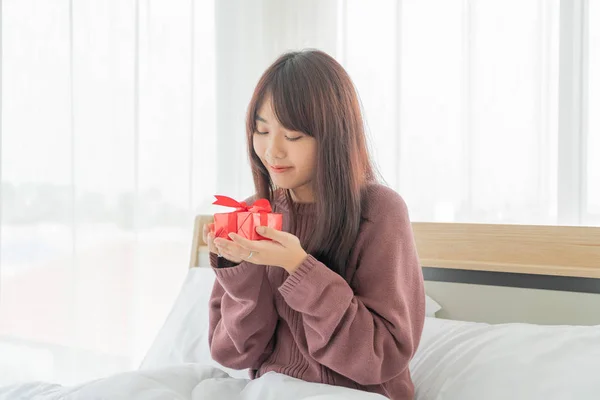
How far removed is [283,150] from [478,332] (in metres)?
0.58

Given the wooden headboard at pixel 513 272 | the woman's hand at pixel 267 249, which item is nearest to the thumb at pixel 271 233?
the woman's hand at pixel 267 249

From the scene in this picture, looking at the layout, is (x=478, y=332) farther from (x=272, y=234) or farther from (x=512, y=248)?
(x=272, y=234)

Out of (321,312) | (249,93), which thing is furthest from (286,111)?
(249,93)

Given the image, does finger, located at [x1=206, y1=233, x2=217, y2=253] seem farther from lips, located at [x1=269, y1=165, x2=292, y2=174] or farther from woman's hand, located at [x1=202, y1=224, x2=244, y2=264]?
lips, located at [x1=269, y1=165, x2=292, y2=174]

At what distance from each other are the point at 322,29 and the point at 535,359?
1300 mm

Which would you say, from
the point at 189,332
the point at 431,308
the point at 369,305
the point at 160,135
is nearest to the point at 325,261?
the point at 369,305

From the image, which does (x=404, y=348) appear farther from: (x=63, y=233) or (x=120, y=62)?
(x=120, y=62)

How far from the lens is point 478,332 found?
50.7 inches

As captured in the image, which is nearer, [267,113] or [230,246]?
[230,246]

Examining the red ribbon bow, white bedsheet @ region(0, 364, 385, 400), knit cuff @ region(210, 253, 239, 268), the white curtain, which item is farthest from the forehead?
the white curtain

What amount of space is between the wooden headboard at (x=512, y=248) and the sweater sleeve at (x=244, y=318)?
59cm

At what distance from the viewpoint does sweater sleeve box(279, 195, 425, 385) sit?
Answer: 0.97m

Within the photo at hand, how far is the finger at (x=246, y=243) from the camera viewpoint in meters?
0.92

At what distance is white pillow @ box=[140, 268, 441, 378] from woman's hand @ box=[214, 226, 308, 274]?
56 cm
